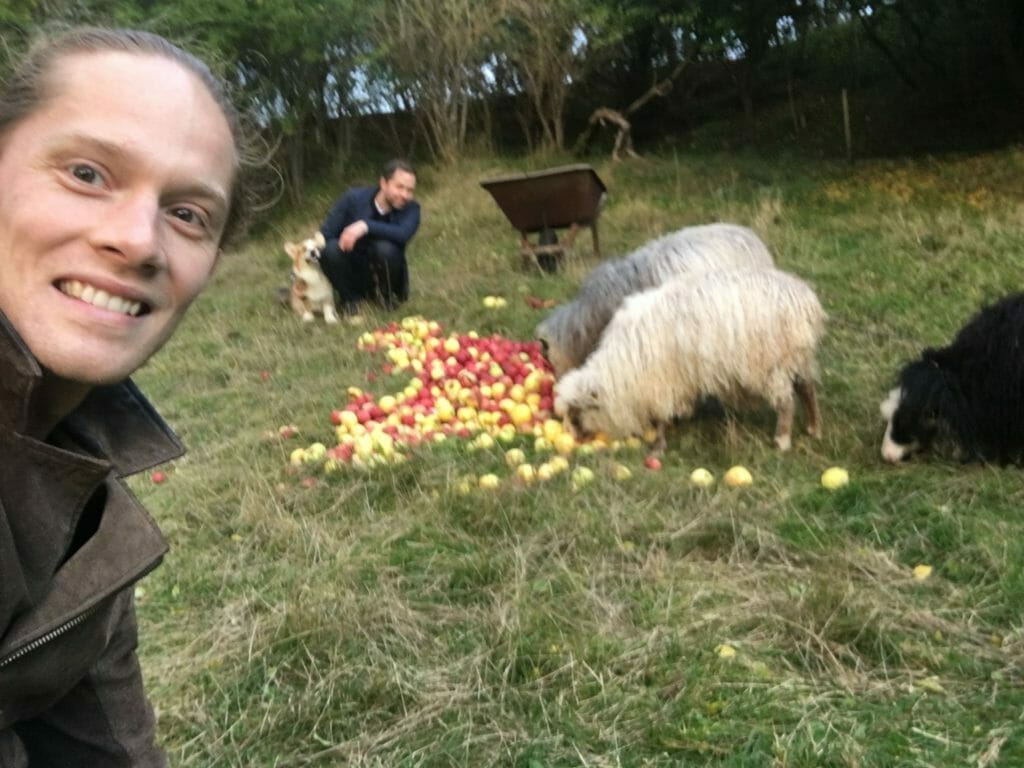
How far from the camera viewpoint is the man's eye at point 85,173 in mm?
1375

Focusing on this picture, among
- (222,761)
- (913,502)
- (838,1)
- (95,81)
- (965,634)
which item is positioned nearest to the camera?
(95,81)

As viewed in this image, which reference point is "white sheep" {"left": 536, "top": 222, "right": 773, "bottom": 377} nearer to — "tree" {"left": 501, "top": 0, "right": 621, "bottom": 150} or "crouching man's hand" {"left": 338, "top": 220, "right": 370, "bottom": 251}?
"crouching man's hand" {"left": 338, "top": 220, "right": 370, "bottom": 251}

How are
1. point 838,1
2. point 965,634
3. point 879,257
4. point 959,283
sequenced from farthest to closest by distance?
point 838,1 → point 879,257 → point 959,283 → point 965,634

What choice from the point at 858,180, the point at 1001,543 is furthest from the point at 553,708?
the point at 858,180

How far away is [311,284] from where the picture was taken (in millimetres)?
8898

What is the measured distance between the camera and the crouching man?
8.51 m

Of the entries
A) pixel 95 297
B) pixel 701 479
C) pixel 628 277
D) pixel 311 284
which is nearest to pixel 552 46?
pixel 311 284

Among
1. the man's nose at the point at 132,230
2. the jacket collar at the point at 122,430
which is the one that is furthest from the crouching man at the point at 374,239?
the man's nose at the point at 132,230

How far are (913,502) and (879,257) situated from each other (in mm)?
5111

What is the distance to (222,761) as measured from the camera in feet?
8.87

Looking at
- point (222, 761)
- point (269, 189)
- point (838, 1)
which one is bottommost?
point (222, 761)

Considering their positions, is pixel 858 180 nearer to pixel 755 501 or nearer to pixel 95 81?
pixel 755 501

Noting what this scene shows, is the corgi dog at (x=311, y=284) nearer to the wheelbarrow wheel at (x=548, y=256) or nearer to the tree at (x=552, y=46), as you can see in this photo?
the wheelbarrow wheel at (x=548, y=256)

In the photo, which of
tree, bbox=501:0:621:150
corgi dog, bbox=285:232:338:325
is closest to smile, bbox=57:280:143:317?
corgi dog, bbox=285:232:338:325
